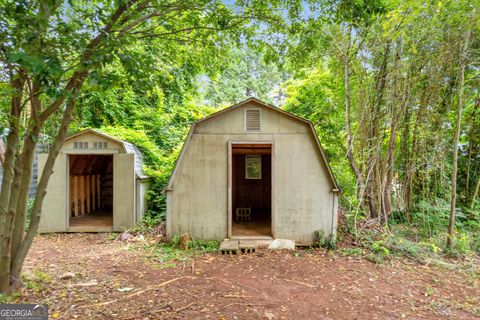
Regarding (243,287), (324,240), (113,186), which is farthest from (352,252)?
(113,186)

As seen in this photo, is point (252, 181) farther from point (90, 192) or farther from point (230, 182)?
point (90, 192)

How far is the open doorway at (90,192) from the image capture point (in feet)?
21.0

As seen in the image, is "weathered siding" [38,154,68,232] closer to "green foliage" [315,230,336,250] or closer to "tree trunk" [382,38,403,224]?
"green foliage" [315,230,336,250]

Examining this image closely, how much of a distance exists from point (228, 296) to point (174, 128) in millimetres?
7809

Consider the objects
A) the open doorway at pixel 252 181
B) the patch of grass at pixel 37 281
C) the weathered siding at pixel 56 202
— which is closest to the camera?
the patch of grass at pixel 37 281

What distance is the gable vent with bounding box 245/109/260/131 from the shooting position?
195 inches

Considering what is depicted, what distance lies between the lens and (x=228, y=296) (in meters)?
3.08

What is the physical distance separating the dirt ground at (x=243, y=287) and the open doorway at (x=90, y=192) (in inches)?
69.2

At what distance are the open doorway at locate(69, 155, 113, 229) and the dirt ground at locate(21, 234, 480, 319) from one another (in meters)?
1.76

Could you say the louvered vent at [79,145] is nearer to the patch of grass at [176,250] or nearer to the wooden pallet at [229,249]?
the patch of grass at [176,250]

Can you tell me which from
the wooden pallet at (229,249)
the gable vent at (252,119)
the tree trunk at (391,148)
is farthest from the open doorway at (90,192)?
the tree trunk at (391,148)

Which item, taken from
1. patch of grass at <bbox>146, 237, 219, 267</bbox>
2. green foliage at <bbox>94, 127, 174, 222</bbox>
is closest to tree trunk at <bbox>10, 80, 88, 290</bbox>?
patch of grass at <bbox>146, 237, 219, 267</bbox>

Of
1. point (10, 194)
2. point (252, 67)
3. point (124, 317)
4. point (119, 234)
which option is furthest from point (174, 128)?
point (252, 67)

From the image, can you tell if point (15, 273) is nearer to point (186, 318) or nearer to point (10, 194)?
point (10, 194)
